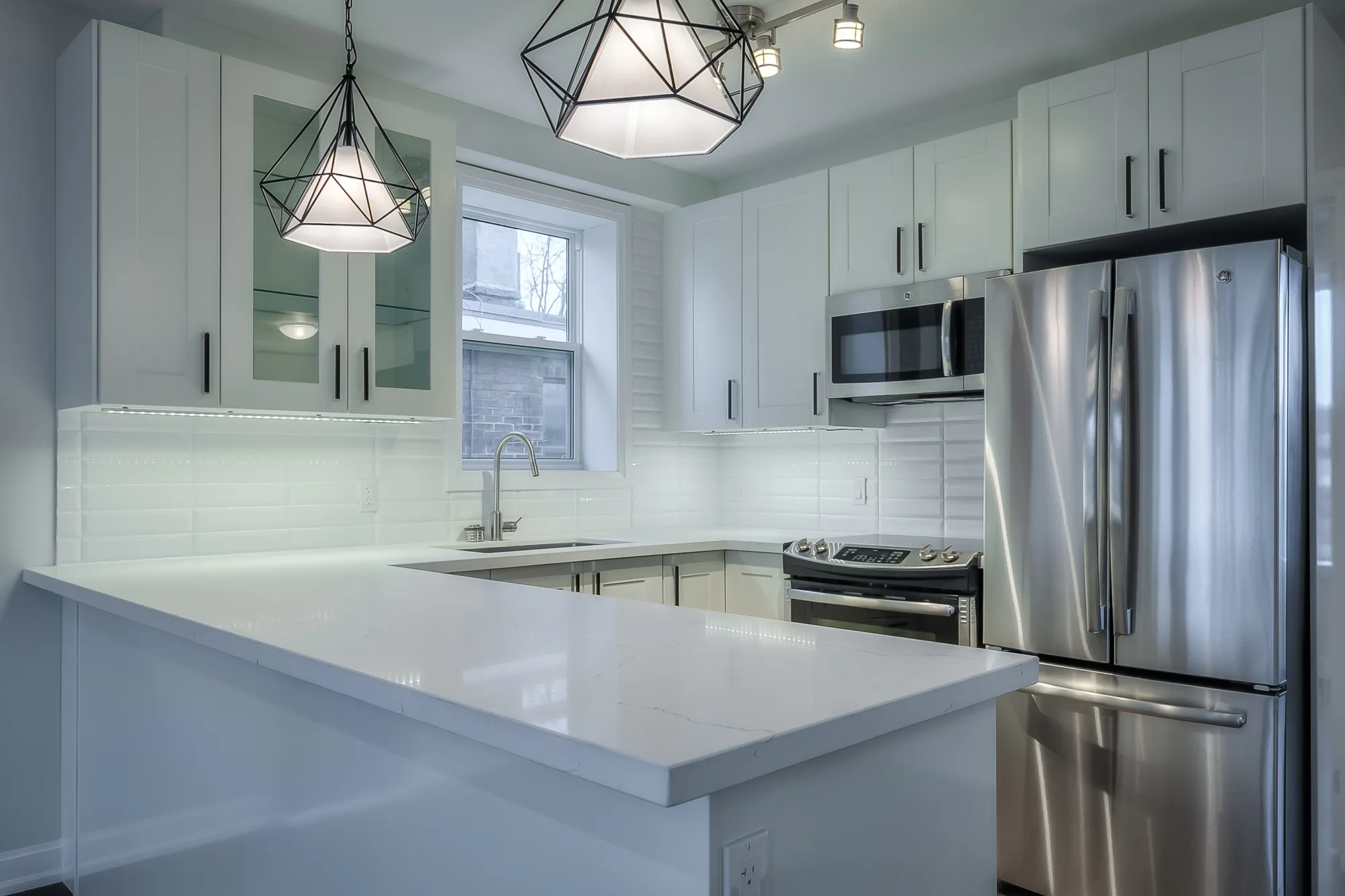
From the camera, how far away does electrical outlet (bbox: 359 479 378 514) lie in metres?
3.33

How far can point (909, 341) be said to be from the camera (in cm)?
340

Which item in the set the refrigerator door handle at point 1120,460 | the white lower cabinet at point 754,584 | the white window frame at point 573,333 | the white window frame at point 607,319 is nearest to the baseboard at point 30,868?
the white window frame at point 607,319

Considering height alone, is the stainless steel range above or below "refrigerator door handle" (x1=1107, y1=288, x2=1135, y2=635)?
below

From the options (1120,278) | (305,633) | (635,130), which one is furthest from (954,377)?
(305,633)

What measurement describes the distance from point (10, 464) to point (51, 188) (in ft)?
2.72

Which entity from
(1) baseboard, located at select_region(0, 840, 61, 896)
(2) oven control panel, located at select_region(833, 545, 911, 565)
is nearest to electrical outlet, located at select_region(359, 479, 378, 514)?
(1) baseboard, located at select_region(0, 840, 61, 896)

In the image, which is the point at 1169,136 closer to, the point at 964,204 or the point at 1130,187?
the point at 1130,187

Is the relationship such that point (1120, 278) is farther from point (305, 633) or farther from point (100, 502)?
point (100, 502)

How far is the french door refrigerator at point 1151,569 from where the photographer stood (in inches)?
88.3

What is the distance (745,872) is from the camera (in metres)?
0.90

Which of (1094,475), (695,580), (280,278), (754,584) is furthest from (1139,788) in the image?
(280,278)

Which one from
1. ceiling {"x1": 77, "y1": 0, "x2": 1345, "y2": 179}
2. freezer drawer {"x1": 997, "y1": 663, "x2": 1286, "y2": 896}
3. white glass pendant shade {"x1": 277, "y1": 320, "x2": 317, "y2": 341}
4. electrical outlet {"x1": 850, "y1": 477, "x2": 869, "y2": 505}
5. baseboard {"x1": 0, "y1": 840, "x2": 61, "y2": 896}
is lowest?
baseboard {"x1": 0, "y1": 840, "x2": 61, "y2": 896}

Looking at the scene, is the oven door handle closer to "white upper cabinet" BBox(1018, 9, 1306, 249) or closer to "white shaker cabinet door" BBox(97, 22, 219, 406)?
"white upper cabinet" BBox(1018, 9, 1306, 249)

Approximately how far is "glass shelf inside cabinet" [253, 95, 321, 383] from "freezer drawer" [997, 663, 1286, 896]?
2332mm
